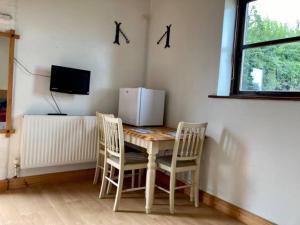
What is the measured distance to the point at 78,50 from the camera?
11.0ft

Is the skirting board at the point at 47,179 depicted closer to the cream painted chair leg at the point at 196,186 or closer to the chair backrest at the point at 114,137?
the chair backrest at the point at 114,137

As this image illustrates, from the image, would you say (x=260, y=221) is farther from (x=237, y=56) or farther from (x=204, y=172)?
(x=237, y=56)

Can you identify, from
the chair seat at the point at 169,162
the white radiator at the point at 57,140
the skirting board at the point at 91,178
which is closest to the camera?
the skirting board at the point at 91,178

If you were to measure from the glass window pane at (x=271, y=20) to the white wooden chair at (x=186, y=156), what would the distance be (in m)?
1.02

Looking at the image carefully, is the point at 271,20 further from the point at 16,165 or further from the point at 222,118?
the point at 16,165

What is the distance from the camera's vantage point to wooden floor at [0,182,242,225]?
238 centimetres

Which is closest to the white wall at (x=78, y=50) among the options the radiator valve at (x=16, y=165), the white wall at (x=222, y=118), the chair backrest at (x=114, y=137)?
the radiator valve at (x=16, y=165)

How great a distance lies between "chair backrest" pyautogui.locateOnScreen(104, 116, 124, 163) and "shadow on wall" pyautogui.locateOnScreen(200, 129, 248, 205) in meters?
0.95

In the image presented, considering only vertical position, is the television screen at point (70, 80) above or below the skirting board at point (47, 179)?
above

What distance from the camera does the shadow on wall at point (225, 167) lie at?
2.59m

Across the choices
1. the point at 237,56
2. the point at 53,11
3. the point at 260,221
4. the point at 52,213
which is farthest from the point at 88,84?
the point at 260,221

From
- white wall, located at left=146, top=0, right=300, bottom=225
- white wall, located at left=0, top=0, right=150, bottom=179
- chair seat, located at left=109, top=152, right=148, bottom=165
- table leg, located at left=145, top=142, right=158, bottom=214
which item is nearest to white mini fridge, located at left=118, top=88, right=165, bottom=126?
white wall, located at left=146, top=0, right=300, bottom=225

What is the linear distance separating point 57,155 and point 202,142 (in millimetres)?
1660

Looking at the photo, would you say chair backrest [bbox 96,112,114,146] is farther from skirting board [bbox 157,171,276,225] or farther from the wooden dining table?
skirting board [bbox 157,171,276,225]
